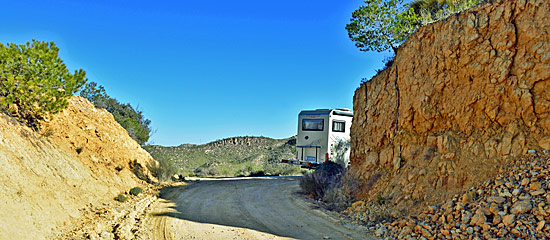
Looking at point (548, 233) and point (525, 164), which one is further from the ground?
point (525, 164)

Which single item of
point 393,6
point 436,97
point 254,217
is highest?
point 393,6

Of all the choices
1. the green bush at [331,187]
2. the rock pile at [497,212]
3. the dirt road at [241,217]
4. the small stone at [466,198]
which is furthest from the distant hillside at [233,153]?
the small stone at [466,198]

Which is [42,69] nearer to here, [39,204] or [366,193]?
[39,204]


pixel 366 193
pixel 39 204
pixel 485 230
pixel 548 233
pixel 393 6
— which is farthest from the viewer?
pixel 393 6

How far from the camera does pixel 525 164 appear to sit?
7672mm

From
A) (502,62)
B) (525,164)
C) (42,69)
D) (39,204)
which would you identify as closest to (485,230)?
(525,164)

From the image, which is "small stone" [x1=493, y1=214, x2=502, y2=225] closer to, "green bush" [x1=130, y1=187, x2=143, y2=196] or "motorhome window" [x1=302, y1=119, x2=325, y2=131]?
"green bush" [x1=130, y1=187, x2=143, y2=196]

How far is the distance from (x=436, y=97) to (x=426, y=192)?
283cm

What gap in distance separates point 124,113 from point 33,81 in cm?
1430

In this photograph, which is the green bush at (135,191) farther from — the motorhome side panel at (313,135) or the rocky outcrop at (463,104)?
the motorhome side panel at (313,135)

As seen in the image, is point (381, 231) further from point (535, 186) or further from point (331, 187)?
point (331, 187)

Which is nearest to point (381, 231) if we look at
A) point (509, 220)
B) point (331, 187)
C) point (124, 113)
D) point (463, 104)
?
point (509, 220)

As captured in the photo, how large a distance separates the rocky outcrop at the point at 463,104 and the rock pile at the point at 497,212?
1.44 ft

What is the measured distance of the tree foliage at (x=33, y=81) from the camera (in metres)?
11.3
